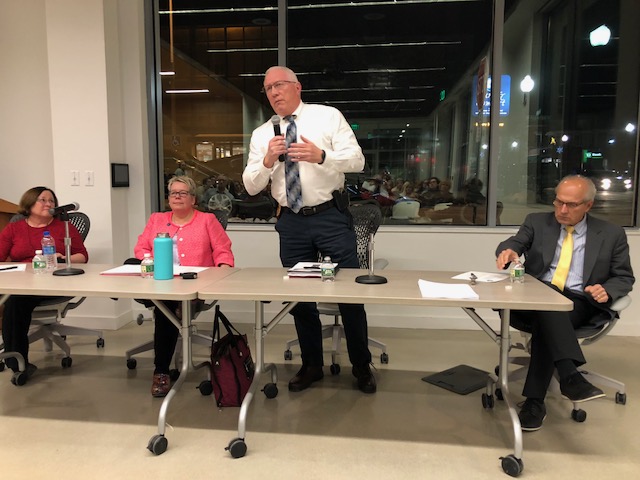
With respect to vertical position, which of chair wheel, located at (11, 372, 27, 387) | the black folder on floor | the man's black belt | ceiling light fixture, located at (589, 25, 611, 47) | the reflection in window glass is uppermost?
ceiling light fixture, located at (589, 25, 611, 47)

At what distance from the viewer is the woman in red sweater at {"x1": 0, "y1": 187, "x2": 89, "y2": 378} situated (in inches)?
115

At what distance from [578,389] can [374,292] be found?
3.18 ft

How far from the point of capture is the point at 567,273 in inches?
97.3

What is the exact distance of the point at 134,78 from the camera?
4.03 meters

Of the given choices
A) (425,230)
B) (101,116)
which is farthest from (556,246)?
(101,116)

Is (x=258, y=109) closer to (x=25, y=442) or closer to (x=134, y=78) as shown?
(x=134, y=78)

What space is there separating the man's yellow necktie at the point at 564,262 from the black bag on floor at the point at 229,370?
1626 mm

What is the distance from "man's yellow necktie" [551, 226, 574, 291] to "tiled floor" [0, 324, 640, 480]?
663 mm

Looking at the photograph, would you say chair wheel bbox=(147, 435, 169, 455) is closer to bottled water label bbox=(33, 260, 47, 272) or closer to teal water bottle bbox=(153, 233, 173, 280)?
teal water bottle bbox=(153, 233, 173, 280)

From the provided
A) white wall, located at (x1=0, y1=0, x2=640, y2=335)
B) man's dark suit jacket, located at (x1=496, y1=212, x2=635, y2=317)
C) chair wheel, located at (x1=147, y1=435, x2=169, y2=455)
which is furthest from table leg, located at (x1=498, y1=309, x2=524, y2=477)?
white wall, located at (x1=0, y1=0, x2=640, y2=335)

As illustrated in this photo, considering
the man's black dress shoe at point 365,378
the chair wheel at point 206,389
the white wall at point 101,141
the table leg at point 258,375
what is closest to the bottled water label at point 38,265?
the chair wheel at point 206,389

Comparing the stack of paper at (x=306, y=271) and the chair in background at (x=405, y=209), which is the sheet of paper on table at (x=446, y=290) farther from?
the chair in background at (x=405, y=209)

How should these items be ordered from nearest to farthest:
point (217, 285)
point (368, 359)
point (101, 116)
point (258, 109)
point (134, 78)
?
point (217, 285) → point (368, 359) → point (101, 116) → point (134, 78) → point (258, 109)

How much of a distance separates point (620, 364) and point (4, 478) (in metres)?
3.41
